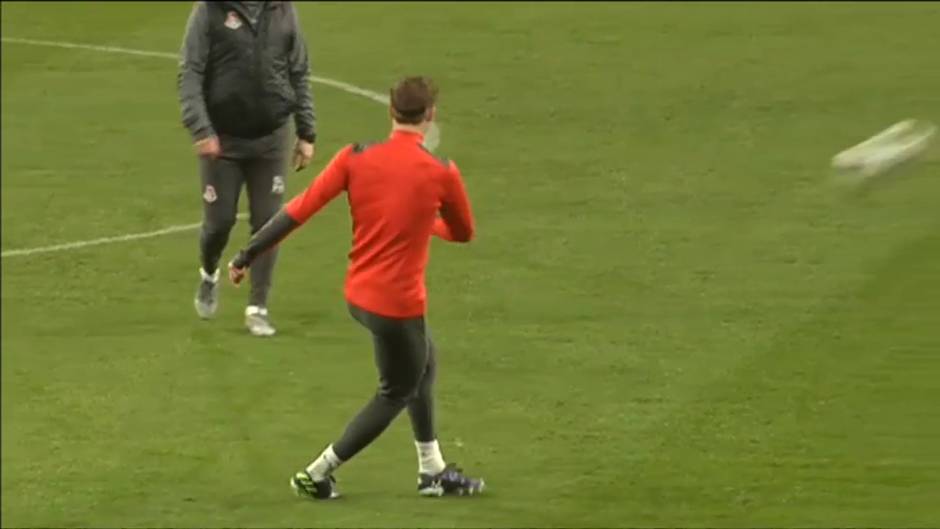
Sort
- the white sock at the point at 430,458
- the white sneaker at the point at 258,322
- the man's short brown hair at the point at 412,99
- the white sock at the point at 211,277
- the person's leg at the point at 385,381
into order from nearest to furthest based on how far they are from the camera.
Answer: the man's short brown hair at the point at 412,99 → the person's leg at the point at 385,381 → the white sock at the point at 430,458 → the white sneaker at the point at 258,322 → the white sock at the point at 211,277

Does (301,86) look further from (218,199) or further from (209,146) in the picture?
(218,199)

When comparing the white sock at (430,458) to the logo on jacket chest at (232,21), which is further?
the logo on jacket chest at (232,21)

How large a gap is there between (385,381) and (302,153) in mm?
2911

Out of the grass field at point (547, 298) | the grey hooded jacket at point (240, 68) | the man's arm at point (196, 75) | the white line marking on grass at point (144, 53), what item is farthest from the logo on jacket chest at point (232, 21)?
the white line marking on grass at point (144, 53)

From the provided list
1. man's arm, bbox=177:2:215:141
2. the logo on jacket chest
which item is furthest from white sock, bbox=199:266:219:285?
the logo on jacket chest

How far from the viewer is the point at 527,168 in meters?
17.9

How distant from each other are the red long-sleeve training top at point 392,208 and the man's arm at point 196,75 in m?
2.84

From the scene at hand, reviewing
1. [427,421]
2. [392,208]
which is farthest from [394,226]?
[427,421]

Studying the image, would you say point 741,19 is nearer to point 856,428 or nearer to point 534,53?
point 534,53

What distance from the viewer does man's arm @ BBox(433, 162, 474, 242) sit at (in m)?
10.8

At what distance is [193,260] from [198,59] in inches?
94.7

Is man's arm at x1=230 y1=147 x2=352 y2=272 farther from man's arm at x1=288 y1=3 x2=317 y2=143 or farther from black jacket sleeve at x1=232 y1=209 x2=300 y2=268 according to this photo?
man's arm at x1=288 y1=3 x2=317 y2=143

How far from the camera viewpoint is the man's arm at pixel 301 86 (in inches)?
544

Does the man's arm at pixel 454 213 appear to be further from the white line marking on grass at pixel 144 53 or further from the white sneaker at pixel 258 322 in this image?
the white line marking on grass at pixel 144 53
